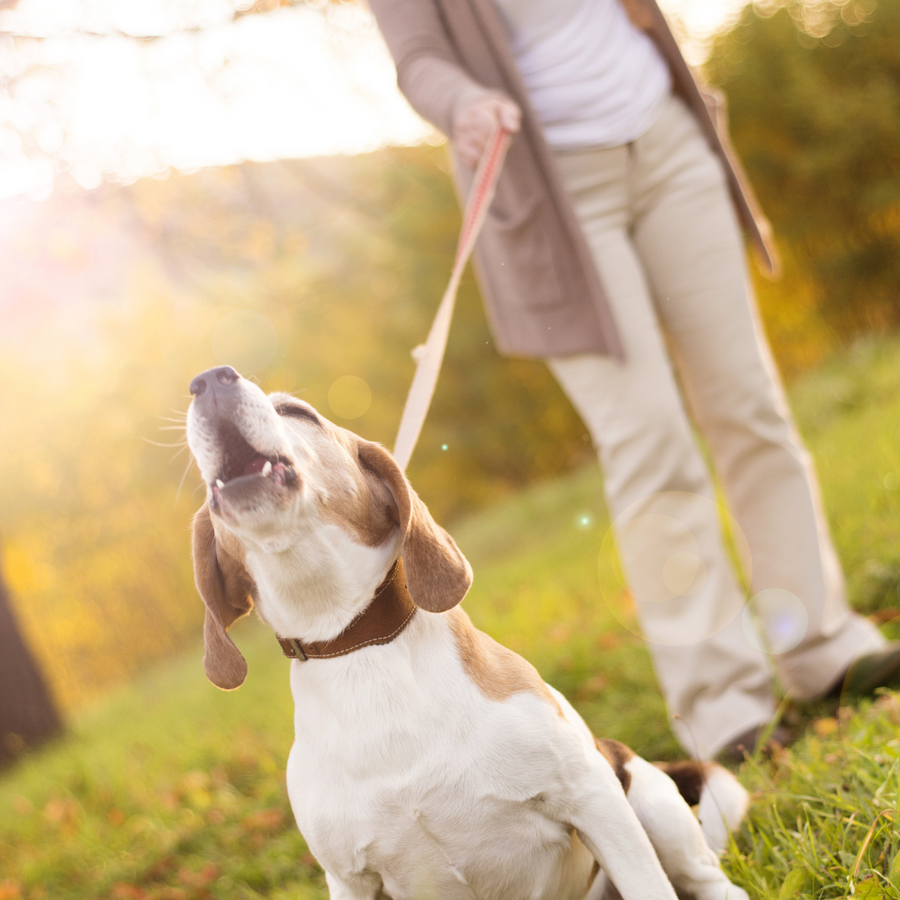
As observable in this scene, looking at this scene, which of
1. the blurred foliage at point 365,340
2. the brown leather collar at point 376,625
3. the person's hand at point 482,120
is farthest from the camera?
the blurred foliage at point 365,340

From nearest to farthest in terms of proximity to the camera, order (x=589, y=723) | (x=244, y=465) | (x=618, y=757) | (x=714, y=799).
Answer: (x=244, y=465)
(x=618, y=757)
(x=714, y=799)
(x=589, y=723)

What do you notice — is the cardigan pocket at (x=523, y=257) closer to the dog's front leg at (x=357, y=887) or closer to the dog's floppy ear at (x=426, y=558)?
the dog's floppy ear at (x=426, y=558)

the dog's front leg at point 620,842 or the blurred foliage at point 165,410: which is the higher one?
the dog's front leg at point 620,842

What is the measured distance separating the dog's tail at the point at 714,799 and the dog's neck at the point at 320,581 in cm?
96

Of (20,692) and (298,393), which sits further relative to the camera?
(20,692)

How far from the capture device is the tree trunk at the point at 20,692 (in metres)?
6.73

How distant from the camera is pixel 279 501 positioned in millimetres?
1570

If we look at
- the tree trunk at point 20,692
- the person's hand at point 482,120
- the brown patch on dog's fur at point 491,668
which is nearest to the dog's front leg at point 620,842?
the brown patch on dog's fur at point 491,668

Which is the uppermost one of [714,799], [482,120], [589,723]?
[482,120]

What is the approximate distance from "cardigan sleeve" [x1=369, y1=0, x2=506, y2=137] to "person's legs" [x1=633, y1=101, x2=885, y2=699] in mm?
587

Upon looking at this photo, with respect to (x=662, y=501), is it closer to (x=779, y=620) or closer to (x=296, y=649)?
(x=779, y=620)

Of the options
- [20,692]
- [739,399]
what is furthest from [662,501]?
[20,692]

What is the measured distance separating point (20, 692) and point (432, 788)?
251 inches

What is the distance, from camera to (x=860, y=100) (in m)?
11.9
